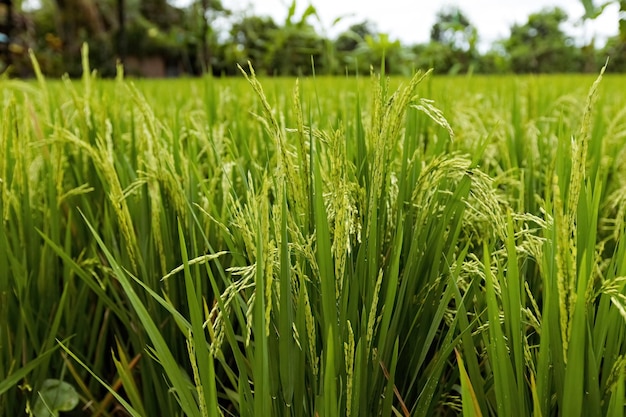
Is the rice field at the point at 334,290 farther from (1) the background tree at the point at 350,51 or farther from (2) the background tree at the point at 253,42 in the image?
(2) the background tree at the point at 253,42

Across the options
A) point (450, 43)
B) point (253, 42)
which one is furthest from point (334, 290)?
point (253, 42)

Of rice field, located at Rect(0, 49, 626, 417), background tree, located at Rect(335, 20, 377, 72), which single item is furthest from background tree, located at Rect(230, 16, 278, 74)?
rice field, located at Rect(0, 49, 626, 417)

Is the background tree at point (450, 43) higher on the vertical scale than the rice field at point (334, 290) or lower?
higher

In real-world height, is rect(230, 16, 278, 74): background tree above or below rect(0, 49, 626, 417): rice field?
above

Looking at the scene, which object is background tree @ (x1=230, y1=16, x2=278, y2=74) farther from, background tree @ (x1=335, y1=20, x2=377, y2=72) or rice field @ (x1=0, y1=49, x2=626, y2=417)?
rice field @ (x1=0, y1=49, x2=626, y2=417)

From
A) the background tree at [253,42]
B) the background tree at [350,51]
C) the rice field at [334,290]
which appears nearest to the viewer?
the rice field at [334,290]

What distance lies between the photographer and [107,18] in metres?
22.1

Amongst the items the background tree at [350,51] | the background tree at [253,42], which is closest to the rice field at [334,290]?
the background tree at [350,51]

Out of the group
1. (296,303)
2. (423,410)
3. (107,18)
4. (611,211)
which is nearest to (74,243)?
(296,303)

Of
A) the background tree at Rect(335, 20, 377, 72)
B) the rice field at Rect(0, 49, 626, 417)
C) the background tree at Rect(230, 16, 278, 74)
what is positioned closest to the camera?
the rice field at Rect(0, 49, 626, 417)

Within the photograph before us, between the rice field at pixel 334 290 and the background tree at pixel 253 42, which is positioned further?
the background tree at pixel 253 42

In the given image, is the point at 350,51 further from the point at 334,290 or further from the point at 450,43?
the point at 334,290

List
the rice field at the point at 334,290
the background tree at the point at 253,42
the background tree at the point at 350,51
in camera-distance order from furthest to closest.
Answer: the background tree at the point at 253,42 < the background tree at the point at 350,51 < the rice field at the point at 334,290

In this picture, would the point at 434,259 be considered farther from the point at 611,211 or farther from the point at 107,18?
the point at 107,18
